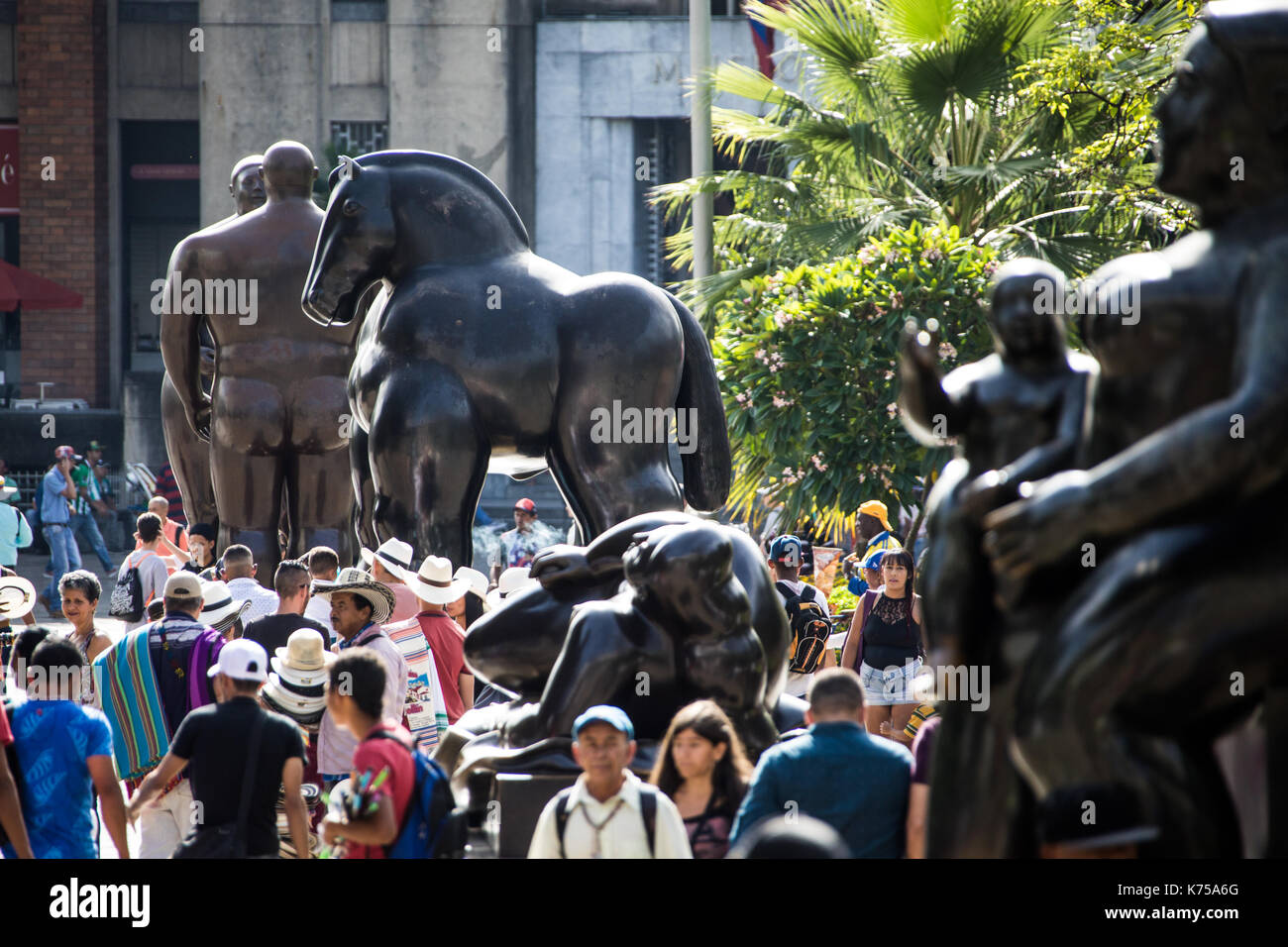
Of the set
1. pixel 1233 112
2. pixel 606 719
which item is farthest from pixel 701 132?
pixel 1233 112

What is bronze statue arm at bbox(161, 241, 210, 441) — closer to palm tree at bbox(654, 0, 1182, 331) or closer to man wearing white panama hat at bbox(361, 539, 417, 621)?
man wearing white panama hat at bbox(361, 539, 417, 621)

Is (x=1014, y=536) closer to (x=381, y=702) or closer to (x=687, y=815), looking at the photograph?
(x=687, y=815)

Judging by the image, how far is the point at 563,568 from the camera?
5863mm

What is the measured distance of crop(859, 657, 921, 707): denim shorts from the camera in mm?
8531

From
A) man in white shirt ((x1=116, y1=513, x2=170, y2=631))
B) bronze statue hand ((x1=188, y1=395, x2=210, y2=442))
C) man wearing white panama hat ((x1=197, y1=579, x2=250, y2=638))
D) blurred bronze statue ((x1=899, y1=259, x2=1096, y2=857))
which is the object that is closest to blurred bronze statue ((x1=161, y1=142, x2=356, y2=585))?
bronze statue hand ((x1=188, y1=395, x2=210, y2=442))

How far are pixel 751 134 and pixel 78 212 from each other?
1616 cm

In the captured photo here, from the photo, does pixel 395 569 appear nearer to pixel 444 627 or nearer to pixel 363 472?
pixel 444 627

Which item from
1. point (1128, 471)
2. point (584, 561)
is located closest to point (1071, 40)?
point (584, 561)

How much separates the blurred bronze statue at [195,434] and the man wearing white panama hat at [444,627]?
292 centimetres

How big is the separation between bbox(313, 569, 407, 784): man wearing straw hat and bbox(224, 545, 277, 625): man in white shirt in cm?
91

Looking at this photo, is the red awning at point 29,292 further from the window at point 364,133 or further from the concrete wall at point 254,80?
the window at point 364,133

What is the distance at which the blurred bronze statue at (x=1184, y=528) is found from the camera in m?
3.07

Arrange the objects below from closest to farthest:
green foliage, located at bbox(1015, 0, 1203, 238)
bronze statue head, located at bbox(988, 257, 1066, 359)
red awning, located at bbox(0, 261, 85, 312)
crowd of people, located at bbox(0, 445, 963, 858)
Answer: bronze statue head, located at bbox(988, 257, 1066, 359) → crowd of people, located at bbox(0, 445, 963, 858) → green foliage, located at bbox(1015, 0, 1203, 238) → red awning, located at bbox(0, 261, 85, 312)
